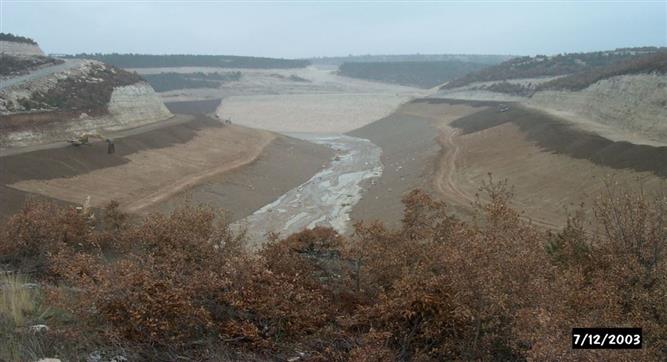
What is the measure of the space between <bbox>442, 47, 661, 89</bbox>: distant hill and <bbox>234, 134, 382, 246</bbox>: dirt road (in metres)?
60.8

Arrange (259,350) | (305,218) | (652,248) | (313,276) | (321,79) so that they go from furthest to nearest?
1. (321,79)
2. (305,218)
3. (313,276)
4. (652,248)
5. (259,350)

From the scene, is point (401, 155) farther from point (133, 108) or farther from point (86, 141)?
point (86, 141)

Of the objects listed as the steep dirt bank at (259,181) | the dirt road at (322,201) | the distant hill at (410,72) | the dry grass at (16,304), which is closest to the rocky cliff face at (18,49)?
the steep dirt bank at (259,181)

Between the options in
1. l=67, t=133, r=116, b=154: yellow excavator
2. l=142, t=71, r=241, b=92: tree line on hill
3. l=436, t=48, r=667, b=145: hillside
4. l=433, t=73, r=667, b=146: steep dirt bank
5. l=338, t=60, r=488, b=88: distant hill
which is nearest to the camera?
l=433, t=73, r=667, b=146: steep dirt bank

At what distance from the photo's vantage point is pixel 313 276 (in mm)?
12727

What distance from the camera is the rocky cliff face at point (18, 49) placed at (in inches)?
2270

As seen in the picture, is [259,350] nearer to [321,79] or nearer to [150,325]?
[150,325]

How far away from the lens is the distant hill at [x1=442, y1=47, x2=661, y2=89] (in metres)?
104

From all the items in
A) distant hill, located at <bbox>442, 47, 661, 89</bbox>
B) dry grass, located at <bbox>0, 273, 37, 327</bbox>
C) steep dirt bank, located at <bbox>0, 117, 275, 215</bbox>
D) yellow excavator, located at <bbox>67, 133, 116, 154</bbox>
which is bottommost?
steep dirt bank, located at <bbox>0, 117, 275, 215</bbox>

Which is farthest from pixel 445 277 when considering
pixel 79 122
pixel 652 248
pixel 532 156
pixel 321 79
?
pixel 321 79

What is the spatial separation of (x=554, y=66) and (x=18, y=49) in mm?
93838

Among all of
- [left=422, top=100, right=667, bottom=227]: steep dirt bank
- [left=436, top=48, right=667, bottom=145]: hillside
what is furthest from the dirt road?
[left=436, top=48, right=667, bottom=145]: hillside

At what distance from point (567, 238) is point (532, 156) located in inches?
1082

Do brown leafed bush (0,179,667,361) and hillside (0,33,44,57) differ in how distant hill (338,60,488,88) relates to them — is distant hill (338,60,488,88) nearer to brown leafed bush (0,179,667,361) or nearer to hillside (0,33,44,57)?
hillside (0,33,44,57)
